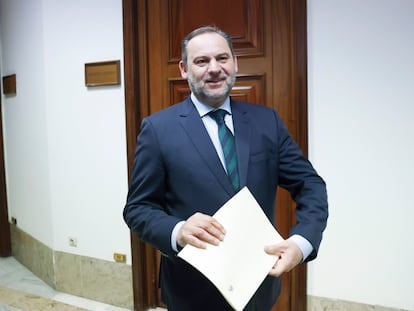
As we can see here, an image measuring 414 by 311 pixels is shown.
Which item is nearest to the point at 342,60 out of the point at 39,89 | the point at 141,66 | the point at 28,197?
the point at 141,66

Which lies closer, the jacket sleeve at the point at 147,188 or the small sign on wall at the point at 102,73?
the jacket sleeve at the point at 147,188

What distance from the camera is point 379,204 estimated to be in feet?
5.80

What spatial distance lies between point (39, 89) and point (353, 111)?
6.74 feet

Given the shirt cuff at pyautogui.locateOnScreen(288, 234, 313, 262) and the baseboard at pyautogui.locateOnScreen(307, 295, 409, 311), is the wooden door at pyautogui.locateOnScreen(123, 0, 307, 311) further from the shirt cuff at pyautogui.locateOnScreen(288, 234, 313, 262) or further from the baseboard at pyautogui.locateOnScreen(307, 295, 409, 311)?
the shirt cuff at pyautogui.locateOnScreen(288, 234, 313, 262)

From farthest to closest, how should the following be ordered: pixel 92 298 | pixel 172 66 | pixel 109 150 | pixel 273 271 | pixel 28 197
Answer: pixel 28 197, pixel 92 298, pixel 109 150, pixel 172 66, pixel 273 271

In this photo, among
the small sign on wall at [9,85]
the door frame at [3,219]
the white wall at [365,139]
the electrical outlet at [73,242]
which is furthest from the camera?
the door frame at [3,219]

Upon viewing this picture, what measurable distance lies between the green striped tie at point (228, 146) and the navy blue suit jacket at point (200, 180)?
0.06ft

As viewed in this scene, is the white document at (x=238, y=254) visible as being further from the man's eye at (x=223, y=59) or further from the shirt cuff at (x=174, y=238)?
the man's eye at (x=223, y=59)

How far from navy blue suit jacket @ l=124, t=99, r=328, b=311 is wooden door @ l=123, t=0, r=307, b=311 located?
82 cm

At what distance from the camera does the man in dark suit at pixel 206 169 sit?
1.01m

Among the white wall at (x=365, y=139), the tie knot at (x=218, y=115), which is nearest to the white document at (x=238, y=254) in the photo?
the tie knot at (x=218, y=115)

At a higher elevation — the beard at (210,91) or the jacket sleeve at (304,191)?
the beard at (210,91)

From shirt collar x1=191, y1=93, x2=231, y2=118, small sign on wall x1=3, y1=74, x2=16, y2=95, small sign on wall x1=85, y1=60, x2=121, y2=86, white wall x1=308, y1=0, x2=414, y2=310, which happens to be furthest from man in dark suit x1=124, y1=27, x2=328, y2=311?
small sign on wall x1=3, y1=74, x2=16, y2=95

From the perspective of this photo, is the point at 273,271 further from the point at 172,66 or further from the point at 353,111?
the point at 172,66
